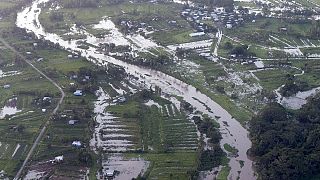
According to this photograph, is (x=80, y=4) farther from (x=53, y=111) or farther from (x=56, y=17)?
→ (x=53, y=111)

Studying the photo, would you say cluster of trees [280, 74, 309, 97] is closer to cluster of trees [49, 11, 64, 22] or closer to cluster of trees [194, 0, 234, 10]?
cluster of trees [194, 0, 234, 10]

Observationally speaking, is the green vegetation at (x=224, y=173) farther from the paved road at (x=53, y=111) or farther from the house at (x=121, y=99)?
the paved road at (x=53, y=111)

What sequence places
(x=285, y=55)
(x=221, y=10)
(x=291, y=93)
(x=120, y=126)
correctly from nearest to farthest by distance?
(x=120, y=126)
(x=291, y=93)
(x=285, y=55)
(x=221, y=10)

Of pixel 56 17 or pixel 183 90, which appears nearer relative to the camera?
pixel 183 90

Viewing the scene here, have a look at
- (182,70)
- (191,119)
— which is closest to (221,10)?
(182,70)

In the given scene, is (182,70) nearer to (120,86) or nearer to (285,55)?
(120,86)

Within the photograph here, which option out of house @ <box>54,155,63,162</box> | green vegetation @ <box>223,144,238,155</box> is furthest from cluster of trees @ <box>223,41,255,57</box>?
house @ <box>54,155,63,162</box>

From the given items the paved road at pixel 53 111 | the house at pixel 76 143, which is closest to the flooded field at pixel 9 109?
the paved road at pixel 53 111

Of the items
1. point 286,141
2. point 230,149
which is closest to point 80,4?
point 230,149
